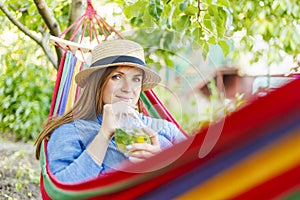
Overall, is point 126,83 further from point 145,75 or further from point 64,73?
point 64,73

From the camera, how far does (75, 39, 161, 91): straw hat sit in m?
1.17

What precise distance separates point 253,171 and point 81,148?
66 centimetres

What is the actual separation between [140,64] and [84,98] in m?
0.27

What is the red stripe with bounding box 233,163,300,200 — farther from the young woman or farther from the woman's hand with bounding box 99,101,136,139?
the woman's hand with bounding box 99,101,136,139

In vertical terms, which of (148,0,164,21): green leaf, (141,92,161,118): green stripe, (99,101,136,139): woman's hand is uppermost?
(148,0,164,21): green leaf

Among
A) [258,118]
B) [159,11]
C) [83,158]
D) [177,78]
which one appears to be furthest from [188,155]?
[159,11]

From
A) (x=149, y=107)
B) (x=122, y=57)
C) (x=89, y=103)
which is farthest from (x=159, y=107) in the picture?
(x=122, y=57)

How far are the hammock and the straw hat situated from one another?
297mm

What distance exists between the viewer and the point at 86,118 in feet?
4.50

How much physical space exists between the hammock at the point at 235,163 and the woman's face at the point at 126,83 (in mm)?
242

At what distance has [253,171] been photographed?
2.48ft

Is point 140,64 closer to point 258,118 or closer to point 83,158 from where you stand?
point 83,158

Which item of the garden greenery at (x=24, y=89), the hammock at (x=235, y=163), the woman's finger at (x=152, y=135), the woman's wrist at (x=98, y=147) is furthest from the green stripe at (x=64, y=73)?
the garden greenery at (x=24, y=89)

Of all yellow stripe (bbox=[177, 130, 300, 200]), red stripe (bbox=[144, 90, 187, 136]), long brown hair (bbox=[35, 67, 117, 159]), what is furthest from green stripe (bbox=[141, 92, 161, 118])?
yellow stripe (bbox=[177, 130, 300, 200])
